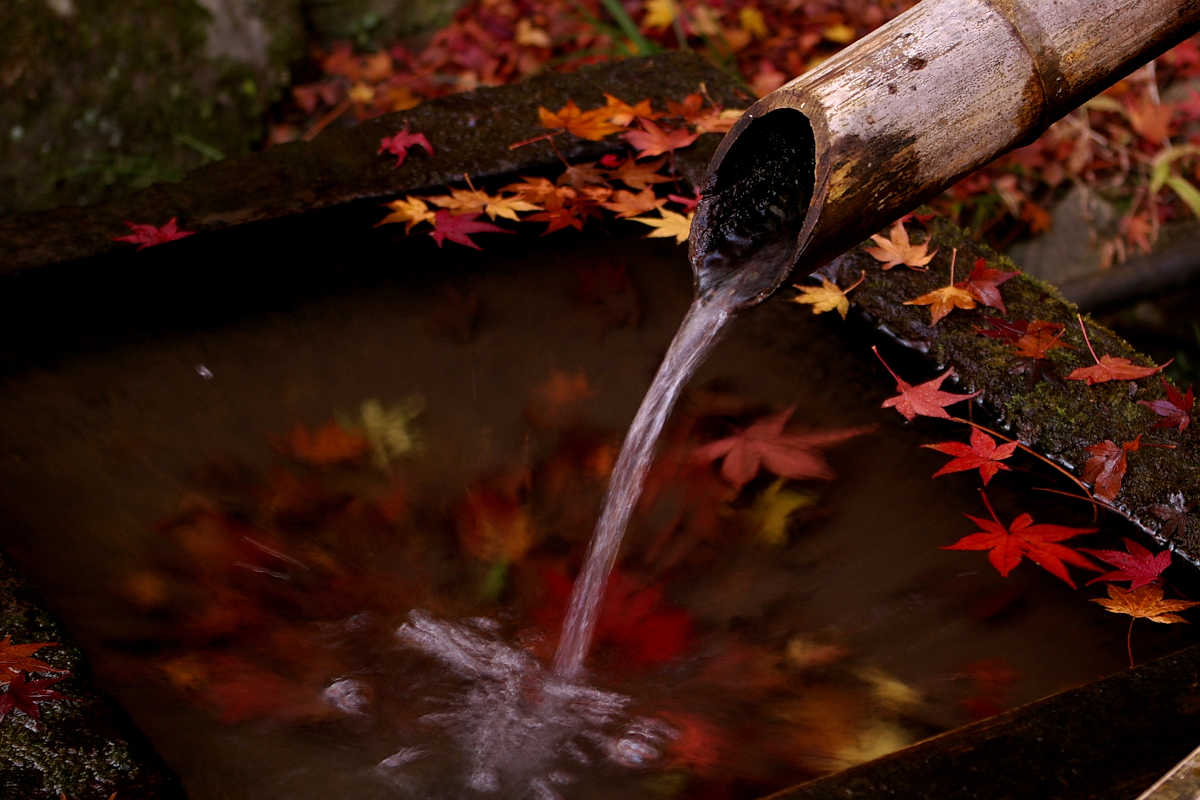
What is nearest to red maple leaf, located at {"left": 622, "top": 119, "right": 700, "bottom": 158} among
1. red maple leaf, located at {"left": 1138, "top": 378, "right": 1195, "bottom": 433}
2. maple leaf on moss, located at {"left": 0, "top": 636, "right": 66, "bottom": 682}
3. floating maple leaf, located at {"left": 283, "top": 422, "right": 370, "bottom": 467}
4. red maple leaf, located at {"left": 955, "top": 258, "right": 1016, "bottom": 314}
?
red maple leaf, located at {"left": 955, "top": 258, "right": 1016, "bottom": 314}

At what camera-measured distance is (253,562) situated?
74.0 inches

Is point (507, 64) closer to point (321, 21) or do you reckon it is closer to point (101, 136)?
point (321, 21)

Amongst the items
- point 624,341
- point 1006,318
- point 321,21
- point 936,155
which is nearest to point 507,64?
point 321,21

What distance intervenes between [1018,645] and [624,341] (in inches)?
41.4

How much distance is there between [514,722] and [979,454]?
39.5 inches

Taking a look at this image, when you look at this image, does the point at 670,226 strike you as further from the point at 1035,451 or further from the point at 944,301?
the point at 1035,451

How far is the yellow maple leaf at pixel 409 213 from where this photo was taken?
240 cm

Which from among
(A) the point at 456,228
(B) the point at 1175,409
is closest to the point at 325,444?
(A) the point at 456,228

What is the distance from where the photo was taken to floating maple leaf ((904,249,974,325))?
2102 mm

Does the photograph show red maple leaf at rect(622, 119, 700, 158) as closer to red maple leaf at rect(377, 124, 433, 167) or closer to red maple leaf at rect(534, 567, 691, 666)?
red maple leaf at rect(377, 124, 433, 167)

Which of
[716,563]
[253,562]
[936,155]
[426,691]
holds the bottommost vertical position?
[716,563]

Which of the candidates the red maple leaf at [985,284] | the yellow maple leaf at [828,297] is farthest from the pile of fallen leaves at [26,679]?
the red maple leaf at [985,284]

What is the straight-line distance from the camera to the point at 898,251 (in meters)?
2.25

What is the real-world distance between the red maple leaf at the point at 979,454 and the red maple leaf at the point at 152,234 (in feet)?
5.67
